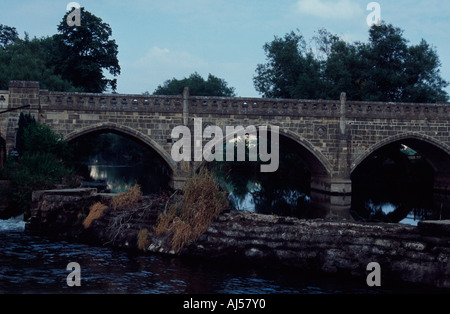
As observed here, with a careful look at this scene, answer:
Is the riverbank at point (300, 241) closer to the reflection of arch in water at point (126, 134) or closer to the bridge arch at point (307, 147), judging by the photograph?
the reflection of arch in water at point (126, 134)

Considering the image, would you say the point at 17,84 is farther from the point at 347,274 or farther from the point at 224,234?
the point at 347,274

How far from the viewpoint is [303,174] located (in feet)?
126

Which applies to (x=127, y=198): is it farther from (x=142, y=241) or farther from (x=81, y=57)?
(x=81, y=57)

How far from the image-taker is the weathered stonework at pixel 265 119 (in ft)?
72.9

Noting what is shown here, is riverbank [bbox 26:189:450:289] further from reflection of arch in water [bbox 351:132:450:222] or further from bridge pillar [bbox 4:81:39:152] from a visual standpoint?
reflection of arch in water [bbox 351:132:450:222]

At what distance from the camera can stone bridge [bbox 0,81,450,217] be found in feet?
72.7

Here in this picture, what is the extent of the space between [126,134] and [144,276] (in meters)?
16.0

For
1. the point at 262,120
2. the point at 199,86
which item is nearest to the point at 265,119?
the point at 262,120

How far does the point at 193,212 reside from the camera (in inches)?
400

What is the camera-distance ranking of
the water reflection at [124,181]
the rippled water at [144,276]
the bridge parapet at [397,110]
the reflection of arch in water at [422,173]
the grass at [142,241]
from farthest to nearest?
the water reflection at [124,181] < the bridge parapet at [397,110] < the reflection of arch in water at [422,173] < the grass at [142,241] < the rippled water at [144,276]

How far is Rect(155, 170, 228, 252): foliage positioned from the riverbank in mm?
159

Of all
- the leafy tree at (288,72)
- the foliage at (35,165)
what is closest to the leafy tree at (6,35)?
the leafy tree at (288,72)

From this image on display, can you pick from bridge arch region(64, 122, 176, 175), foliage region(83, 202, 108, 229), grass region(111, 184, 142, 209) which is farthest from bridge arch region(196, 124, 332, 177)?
foliage region(83, 202, 108, 229)

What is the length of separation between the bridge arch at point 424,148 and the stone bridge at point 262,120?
0.18 ft
